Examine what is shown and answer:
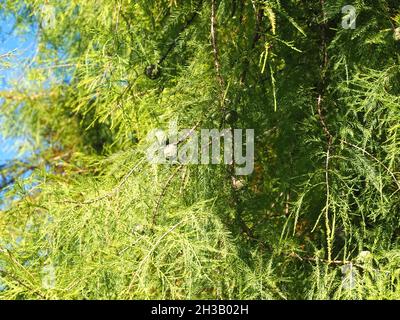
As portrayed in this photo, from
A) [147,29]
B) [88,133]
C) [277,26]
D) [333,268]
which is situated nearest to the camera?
[333,268]

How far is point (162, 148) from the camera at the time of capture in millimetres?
1520

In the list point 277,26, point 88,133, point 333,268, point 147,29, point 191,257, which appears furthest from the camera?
point 88,133

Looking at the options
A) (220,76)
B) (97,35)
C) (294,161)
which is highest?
(97,35)

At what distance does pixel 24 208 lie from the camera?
1679 mm

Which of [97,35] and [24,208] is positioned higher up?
[97,35]

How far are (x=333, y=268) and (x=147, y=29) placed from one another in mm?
713

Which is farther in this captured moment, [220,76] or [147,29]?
[147,29]

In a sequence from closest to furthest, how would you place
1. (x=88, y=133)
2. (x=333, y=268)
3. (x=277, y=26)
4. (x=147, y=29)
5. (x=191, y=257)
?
(x=191, y=257) → (x=333, y=268) → (x=277, y=26) → (x=147, y=29) → (x=88, y=133)

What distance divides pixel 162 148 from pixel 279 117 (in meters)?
0.27

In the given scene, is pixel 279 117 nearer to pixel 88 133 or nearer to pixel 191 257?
pixel 191 257

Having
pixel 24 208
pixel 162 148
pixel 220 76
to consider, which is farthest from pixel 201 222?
pixel 24 208

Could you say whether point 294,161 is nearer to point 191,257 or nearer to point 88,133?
point 191,257

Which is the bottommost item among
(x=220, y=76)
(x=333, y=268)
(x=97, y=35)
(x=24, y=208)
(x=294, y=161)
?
(x=333, y=268)

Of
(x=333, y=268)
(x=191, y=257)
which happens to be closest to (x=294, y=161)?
(x=333, y=268)
